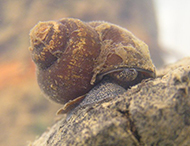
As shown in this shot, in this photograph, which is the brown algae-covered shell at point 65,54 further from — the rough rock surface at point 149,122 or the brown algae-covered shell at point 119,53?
the rough rock surface at point 149,122

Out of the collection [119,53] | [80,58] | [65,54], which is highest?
[65,54]

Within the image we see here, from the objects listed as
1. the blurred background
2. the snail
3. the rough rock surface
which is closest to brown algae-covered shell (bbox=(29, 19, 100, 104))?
the snail

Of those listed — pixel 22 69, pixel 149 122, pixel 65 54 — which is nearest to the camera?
pixel 149 122

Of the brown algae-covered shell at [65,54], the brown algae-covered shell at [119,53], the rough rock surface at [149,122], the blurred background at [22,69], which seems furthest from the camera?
the blurred background at [22,69]

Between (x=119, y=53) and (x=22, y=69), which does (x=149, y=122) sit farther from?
(x=22, y=69)

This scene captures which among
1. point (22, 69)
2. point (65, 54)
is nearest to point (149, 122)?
point (65, 54)

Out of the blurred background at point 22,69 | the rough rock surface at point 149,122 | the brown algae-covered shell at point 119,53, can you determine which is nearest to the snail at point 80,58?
the brown algae-covered shell at point 119,53

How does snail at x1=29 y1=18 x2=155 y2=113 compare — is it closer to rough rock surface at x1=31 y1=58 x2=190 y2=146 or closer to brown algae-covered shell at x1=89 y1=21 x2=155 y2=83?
brown algae-covered shell at x1=89 y1=21 x2=155 y2=83

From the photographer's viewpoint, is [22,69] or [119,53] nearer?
[119,53]

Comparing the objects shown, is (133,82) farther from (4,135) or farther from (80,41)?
(4,135)
